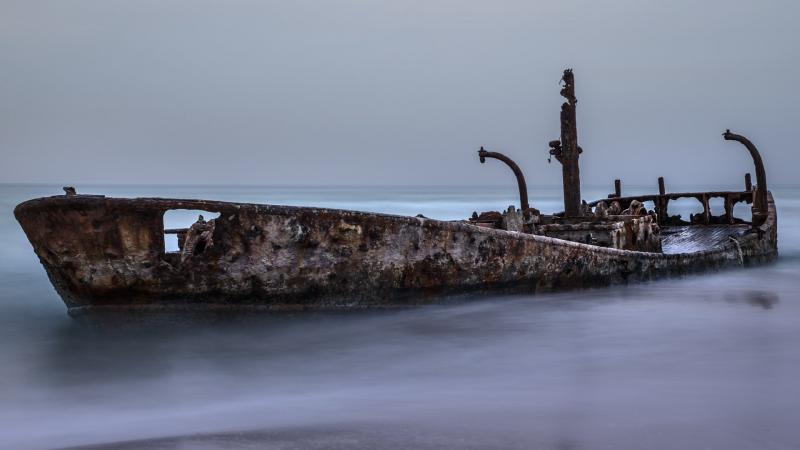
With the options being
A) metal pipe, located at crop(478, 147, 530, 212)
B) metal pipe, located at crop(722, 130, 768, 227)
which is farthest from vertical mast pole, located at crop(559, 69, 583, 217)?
metal pipe, located at crop(722, 130, 768, 227)

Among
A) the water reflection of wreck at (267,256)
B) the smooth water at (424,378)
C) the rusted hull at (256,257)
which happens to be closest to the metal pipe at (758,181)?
the smooth water at (424,378)

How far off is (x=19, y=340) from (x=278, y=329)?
2.39 metres

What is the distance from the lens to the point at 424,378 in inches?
230

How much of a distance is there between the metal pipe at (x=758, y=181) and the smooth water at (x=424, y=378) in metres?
5.60

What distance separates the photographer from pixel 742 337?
7348mm

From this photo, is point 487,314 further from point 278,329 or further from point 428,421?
point 428,421

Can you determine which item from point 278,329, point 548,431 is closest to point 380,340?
point 278,329

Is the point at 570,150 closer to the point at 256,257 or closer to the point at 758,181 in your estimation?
the point at 758,181

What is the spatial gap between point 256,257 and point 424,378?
6.58 feet

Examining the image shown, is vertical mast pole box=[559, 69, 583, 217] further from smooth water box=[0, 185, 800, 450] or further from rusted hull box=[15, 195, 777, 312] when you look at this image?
rusted hull box=[15, 195, 777, 312]

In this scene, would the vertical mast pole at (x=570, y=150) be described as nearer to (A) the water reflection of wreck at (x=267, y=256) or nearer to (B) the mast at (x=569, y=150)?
(B) the mast at (x=569, y=150)

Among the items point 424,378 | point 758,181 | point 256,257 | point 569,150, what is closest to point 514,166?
point 569,150

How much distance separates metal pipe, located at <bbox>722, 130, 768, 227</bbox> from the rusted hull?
785 centimetres

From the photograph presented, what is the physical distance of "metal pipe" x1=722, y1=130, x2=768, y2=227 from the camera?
14453 millimetres
